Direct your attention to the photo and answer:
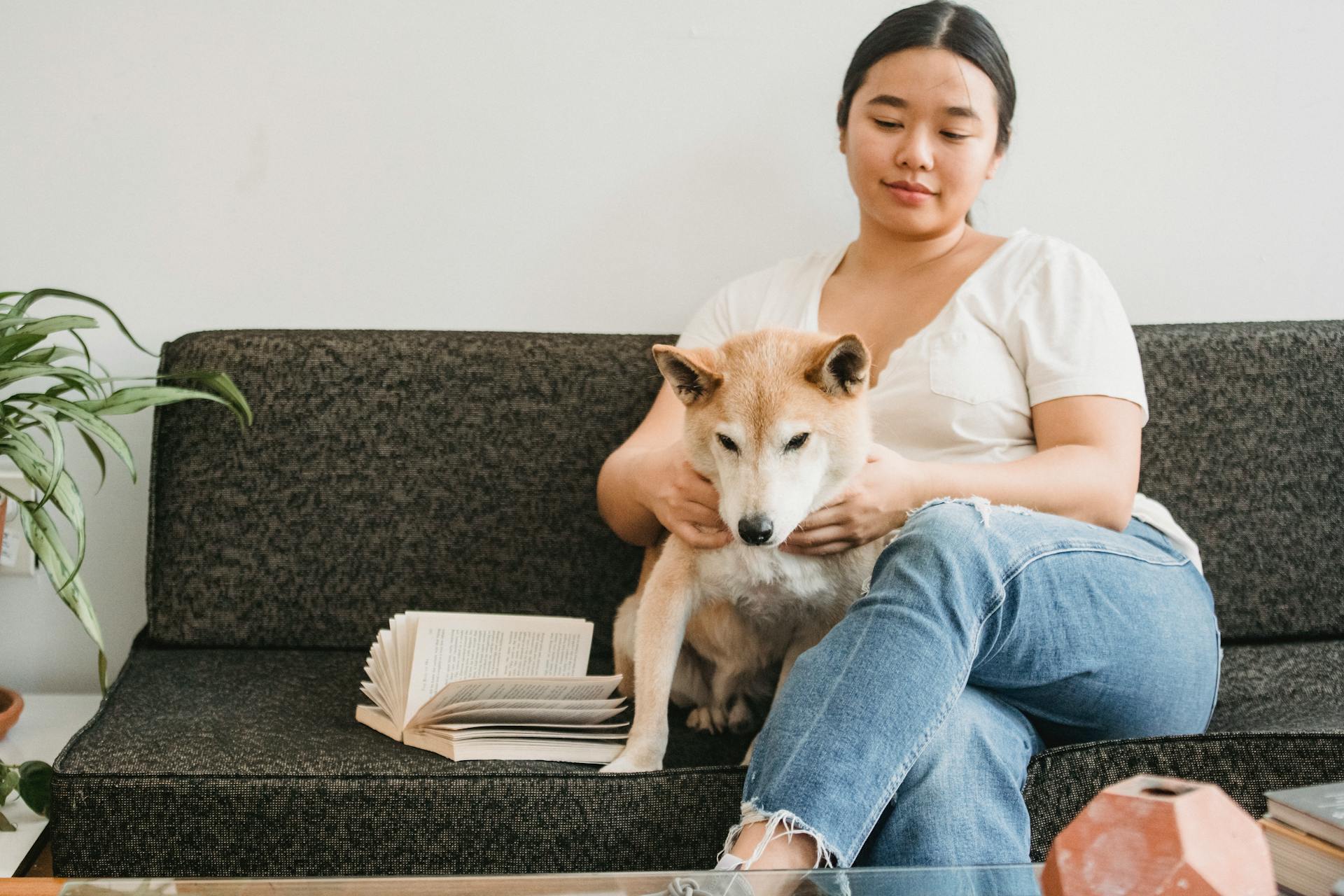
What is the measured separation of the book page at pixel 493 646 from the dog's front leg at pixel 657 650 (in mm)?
204

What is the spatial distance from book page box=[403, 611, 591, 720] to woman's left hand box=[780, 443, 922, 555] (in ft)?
1.33

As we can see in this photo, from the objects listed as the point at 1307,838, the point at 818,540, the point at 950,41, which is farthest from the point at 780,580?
the point at 950,41

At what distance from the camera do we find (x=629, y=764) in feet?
4.27

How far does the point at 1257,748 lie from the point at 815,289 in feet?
2.96

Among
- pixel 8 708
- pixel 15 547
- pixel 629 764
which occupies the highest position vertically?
pixel 629 764

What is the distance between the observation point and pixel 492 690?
1358mm

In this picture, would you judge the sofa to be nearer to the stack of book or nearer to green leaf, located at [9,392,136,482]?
green leaf, located at [9,392,136,482]

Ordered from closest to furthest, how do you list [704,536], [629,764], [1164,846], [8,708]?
1. [1164,846]
2. [629,764]
3. [704,536]
4. [8,708]

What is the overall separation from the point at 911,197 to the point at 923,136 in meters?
0.09

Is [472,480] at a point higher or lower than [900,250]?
lower

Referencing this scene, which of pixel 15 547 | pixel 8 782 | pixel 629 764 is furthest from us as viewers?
pixel 15 547

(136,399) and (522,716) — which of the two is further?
(136,399)

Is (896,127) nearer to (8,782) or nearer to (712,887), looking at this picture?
(712,887)

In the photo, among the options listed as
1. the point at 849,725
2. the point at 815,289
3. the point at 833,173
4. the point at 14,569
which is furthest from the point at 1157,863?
the point at 14,569
